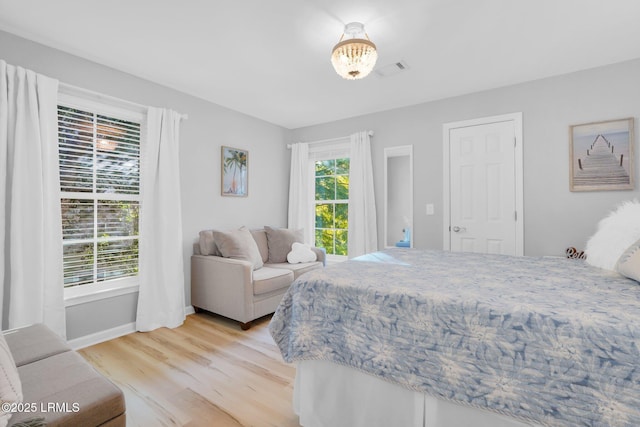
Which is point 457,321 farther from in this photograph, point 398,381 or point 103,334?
point 103,334

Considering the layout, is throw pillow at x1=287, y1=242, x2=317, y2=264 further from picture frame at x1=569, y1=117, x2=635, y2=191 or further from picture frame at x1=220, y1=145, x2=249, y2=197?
picture frame at x1=569, y1=117, x2=635, y2=191

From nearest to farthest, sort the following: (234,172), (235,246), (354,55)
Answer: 1. (354,55)
2. (235,246)
3. (234,172)

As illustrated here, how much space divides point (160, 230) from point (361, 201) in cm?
243

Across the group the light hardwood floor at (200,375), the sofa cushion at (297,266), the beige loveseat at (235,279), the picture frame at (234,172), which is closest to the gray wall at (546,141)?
the sofa cushion at (297,266)

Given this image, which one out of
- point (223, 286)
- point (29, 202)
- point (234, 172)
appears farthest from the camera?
point (234, 172)

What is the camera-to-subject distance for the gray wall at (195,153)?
2.50 meters

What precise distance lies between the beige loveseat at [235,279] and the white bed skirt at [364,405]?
4.80 feet

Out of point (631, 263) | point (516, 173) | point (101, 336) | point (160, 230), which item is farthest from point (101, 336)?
point (516, 173)

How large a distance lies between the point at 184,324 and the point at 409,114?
3.53 metres

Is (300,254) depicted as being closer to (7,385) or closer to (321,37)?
(321,37)

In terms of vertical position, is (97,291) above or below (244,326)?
above

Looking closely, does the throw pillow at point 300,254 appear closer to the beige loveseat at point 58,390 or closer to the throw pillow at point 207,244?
the throw pillow at point 207,244

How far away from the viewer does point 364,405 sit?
1399 mm

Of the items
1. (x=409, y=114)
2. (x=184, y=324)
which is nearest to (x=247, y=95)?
(x=409, y=114)
